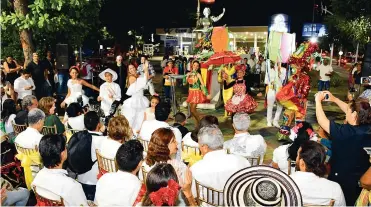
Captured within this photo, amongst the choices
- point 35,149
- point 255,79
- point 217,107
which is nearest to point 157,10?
point 255,79

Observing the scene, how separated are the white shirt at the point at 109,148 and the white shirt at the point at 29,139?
895 millimetres

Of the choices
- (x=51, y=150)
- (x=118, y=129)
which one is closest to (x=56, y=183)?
(x=51, y=150)

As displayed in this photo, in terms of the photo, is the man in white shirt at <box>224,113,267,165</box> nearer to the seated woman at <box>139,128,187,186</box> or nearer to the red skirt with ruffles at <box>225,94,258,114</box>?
the seated woman at <box>139,128,187,186</box>


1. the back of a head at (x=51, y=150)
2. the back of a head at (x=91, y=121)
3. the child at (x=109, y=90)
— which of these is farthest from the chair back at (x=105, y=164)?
the child at (x=109, y=90)

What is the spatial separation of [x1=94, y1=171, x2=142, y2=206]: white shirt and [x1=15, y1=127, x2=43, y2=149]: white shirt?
1864 mm

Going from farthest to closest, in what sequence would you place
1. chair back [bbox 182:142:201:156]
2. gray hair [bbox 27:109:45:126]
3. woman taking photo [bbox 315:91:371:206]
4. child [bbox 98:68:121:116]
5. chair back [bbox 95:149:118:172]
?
child [bbox 98:68:121:116]
gray hair [bbox 27:109:45:126]
chair back [bbox 182:142:201:156]
chair back [bbox 95:149:118:172]
woman taking photo [bbox 315:91:371:206]

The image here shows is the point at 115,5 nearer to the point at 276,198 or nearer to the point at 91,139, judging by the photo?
the point at 91,139

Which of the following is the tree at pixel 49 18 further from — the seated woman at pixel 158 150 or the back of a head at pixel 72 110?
the seated woman at pixel 158 150

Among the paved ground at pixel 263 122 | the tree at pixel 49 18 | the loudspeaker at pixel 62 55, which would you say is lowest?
the paved ground at pixel 263 122

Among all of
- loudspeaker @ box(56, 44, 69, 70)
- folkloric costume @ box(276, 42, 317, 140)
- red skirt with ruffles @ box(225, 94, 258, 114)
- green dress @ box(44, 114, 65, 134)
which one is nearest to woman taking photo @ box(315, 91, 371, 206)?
green dress @ box(44, 114, 65, 134)

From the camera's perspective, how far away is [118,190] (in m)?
2.63

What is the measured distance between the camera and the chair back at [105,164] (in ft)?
12.1

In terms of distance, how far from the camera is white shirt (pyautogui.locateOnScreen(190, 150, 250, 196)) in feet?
10.2

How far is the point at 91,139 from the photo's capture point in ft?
13.0
